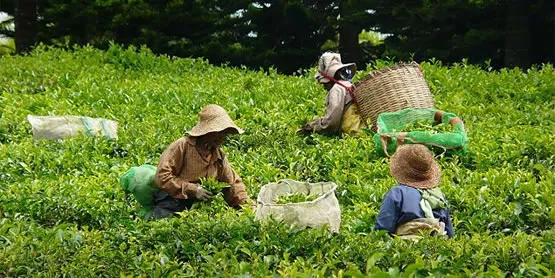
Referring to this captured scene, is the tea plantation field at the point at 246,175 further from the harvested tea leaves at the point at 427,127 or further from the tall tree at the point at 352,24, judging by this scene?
the tall tree at the point at 352,24

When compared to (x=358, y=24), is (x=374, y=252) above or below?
above

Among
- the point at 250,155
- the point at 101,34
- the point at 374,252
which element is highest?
the point at 374,252

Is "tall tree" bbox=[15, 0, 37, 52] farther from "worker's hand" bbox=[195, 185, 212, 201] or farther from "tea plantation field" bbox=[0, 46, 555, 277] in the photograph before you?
"worker's hand" bbox=[195, 185, 212, 201]

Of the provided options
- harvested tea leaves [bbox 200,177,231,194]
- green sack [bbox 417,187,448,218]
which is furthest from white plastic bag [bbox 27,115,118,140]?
green sack [bbox 417,187,448,218]

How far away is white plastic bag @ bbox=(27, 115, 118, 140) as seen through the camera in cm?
1010

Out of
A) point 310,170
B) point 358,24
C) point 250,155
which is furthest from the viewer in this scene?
A: point 358,24

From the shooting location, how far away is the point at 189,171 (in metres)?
6.93

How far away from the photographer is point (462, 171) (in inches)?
317

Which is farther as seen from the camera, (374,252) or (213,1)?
(213,1)

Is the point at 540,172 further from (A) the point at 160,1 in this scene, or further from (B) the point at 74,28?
(B) the point at 74,28

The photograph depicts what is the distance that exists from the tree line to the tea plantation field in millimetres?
3865

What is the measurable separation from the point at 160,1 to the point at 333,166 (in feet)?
39.6

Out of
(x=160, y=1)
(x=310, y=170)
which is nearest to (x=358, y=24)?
(x=160, y=1)

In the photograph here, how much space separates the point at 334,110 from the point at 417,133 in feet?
4.14
